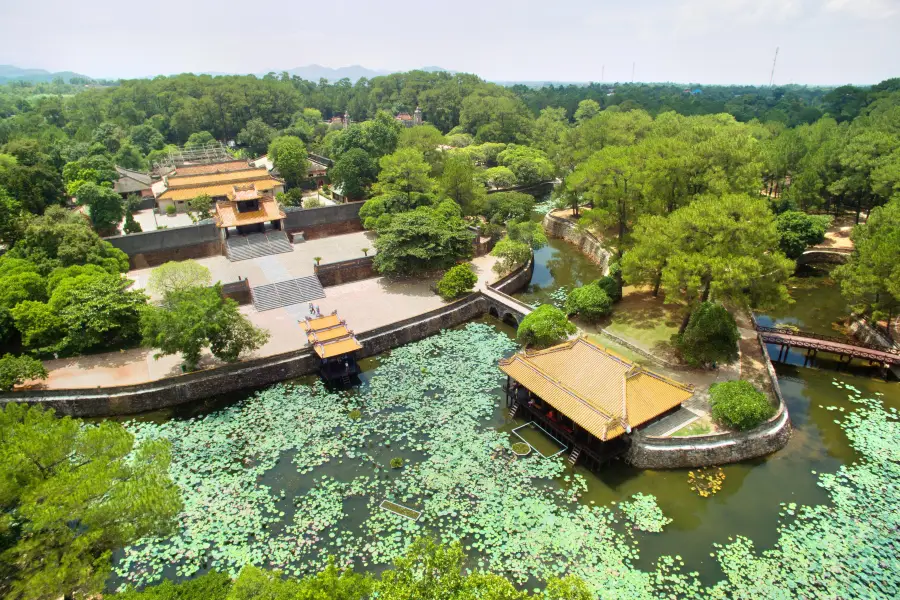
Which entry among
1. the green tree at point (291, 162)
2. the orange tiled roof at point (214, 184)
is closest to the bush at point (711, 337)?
the orange tiled roof at point (214, 184)

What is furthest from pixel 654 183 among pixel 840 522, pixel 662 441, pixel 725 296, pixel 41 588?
pixel 41 588

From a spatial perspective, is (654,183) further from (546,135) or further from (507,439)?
(546,135)

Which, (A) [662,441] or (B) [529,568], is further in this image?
(A) [662,441]

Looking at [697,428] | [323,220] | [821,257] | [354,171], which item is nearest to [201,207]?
[323,220]

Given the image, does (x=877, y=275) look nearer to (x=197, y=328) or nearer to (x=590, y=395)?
(x=590, y=395)

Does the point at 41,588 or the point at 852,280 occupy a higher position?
the point at 852,280

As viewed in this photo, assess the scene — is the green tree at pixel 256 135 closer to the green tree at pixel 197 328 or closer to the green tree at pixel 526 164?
the green tree at pixel 526 164
